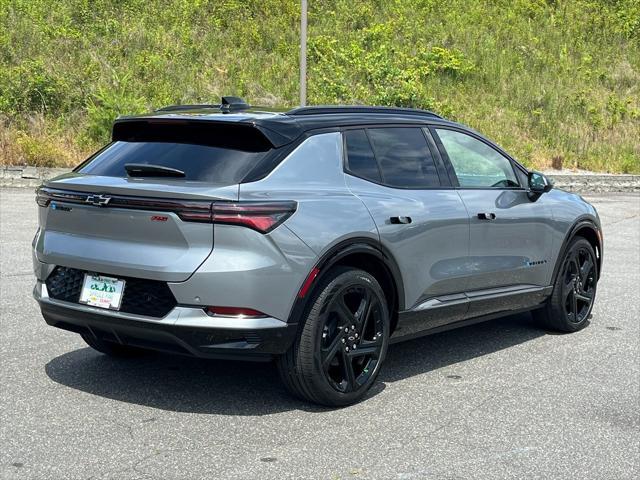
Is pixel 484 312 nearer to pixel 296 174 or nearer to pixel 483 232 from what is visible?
pixel 483 232

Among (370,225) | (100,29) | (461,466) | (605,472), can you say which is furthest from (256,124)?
(100,29)

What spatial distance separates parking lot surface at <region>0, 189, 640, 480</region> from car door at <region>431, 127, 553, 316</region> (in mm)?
469

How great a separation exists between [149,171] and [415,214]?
1.71m

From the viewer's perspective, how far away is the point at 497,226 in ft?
22.1

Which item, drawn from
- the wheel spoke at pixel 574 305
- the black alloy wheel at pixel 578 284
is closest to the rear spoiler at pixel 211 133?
the black alloy wheel at pixel 578 284

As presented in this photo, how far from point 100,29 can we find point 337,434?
26.7 m

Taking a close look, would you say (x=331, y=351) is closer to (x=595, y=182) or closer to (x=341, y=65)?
(x=595, y=182)

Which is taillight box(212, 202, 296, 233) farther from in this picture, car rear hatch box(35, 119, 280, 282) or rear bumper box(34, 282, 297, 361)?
rear bumper box(34, 282, 297, 361)

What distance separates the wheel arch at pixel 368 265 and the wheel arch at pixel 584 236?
216cm

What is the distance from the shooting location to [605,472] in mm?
4539

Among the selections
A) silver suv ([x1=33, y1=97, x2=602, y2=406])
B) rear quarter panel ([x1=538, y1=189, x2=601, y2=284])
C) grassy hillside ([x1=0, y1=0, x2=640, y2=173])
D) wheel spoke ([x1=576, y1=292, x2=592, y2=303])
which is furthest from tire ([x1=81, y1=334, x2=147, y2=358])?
grassy hillside ([x1=0, y1=0, x2=640, y2=173])

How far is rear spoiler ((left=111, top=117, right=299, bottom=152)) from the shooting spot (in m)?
5.32

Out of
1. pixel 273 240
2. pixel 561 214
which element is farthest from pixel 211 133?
pixel 561 214

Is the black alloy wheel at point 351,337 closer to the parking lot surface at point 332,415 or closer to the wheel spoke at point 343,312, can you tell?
the wheel spoke at point 343,312
